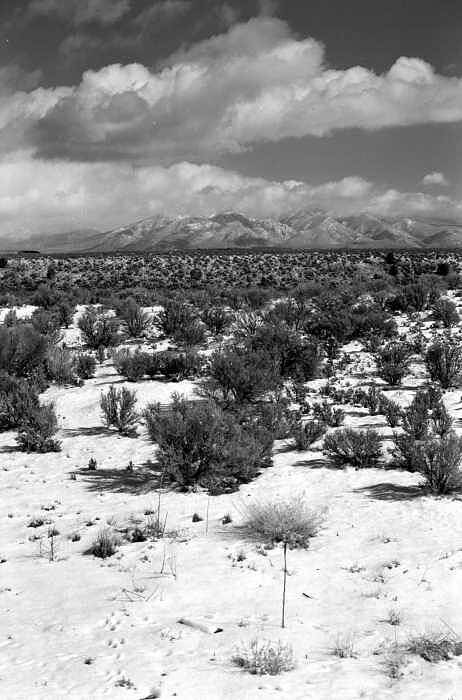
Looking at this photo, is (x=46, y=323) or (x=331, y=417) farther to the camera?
(x=46, y=323)

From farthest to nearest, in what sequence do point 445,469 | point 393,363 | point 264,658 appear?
point 393,363 < point 445,469 < point 264,658

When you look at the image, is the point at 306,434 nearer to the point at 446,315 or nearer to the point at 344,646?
the point at 344,646

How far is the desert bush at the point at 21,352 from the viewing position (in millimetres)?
19625

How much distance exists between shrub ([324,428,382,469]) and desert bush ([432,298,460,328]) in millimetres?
16474

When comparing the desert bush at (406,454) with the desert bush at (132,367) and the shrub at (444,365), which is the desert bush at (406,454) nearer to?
the shrub at (444,365)

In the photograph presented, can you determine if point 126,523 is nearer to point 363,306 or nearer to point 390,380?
point 390,380

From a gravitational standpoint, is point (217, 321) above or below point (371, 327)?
above

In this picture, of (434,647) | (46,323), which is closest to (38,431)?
(434,647)

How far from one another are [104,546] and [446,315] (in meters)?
22.7

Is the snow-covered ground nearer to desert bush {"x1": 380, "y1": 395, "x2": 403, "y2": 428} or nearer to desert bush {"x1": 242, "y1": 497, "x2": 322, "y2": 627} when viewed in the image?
desert bush {"x1": 242, "y1": 497, "x2": 322, "y2": 627}

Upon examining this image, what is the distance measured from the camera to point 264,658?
4.82m

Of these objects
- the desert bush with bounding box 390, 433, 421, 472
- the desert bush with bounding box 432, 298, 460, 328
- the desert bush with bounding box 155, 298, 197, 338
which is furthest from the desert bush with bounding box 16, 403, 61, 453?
the desert bush with bounding box 432, 298, 460, 328

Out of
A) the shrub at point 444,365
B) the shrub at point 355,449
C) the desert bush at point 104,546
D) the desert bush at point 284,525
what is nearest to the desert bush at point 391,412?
the shrub at point 355,449

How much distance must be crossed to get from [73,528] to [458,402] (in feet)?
36.9
